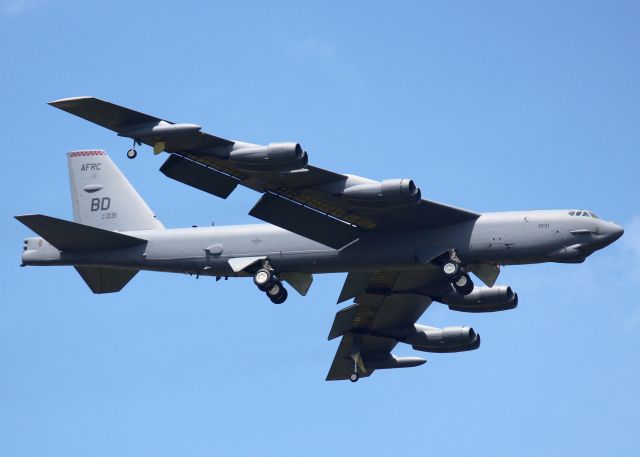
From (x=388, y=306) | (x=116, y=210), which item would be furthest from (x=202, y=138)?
(x=388, y=306)

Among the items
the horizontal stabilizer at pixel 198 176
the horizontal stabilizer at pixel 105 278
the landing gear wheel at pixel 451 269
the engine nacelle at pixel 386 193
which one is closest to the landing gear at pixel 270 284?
the horizontal stabilizer at pixel 198 176

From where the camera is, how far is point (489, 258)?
163 feet

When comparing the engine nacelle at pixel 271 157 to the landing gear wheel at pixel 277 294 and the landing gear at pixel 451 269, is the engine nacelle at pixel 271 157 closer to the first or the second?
the landing gear wheel at pixel 277 294

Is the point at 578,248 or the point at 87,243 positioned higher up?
the point at 578,248

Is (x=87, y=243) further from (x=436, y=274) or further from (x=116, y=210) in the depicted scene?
(x=436, y=274)

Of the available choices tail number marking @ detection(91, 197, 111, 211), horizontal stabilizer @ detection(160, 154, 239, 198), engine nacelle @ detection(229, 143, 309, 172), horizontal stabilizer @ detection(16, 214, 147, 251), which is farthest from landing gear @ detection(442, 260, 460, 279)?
tail number marking @ detection(91, 197, 111, 211)

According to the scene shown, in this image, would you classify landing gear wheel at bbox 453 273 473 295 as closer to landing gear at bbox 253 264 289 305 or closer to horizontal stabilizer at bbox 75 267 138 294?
landing gear at bbox 253 264 289 305

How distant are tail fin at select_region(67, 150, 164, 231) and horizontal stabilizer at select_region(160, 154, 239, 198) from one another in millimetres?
6290

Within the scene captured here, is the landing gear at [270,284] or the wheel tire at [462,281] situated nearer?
the wheel tire at [462,281]

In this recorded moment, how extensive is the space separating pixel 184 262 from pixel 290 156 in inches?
340

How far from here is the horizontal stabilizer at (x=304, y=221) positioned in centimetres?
4969

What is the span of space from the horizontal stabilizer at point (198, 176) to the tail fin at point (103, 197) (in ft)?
20.6

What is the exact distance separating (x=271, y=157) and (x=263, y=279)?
682 centimetres

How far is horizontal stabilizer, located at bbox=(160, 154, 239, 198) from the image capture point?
4819cm
